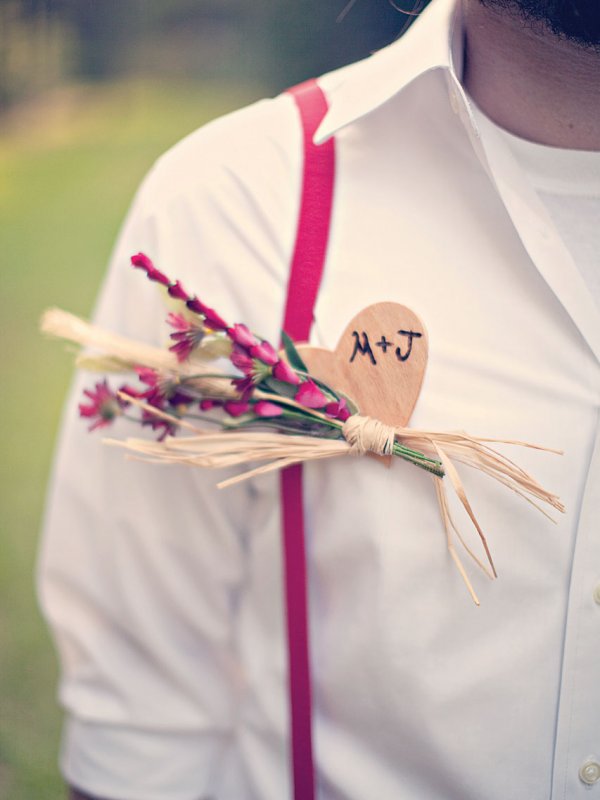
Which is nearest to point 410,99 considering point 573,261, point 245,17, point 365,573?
point 573,261

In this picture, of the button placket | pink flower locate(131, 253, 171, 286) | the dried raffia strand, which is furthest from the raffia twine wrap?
the button placket

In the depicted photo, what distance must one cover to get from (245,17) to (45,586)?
7034 millimetres

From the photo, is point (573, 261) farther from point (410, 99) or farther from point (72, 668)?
point (72, 668)

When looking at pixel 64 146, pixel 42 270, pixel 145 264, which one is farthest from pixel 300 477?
pixel 64 146

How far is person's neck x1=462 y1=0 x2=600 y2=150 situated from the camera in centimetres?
91

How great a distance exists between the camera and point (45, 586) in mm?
1056

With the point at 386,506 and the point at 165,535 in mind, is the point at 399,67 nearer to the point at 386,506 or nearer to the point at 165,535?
the point at 386,506

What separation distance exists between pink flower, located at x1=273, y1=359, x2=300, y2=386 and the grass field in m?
1.80

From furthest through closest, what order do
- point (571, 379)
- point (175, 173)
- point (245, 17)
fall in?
point (245, 17), point (175, 173), point (571, 379)

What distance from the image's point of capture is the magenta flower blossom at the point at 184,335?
0.85 meters

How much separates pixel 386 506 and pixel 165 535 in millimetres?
270

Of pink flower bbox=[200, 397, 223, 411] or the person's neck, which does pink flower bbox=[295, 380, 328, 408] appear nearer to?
pink flower bbox=[200, 397, 223, 411]

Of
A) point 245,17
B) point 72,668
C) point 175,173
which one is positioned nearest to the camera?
point 175,173

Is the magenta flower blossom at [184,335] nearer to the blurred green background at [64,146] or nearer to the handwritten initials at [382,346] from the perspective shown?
the handwritten initials at [382,346]
